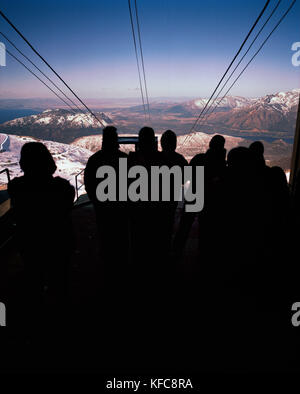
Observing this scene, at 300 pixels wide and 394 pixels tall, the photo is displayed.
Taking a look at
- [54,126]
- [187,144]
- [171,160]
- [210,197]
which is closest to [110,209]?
[171,160]

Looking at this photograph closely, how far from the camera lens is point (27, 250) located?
5.44ft

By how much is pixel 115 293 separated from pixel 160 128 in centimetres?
19253

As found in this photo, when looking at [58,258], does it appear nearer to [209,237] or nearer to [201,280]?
[209,237]

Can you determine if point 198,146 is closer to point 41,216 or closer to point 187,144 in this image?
point 187,144

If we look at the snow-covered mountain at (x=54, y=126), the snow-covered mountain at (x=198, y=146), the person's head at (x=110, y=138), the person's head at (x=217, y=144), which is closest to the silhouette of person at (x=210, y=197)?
the person's head at (x=217, y=144)

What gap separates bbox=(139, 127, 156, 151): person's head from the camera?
1919 mm

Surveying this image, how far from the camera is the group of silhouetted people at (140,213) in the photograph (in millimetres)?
1551

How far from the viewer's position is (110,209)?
2.00 m

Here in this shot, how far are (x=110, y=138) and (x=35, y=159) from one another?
23.9 inches

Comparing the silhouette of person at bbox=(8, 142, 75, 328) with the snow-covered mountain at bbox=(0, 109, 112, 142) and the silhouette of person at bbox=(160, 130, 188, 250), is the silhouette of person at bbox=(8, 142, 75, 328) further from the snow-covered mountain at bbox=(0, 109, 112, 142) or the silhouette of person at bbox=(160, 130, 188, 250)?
the snow-covered mountain at bbox=(0, 109, 112, 142)

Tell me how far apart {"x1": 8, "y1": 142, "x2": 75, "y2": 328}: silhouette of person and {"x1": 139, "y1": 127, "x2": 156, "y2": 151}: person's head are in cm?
68

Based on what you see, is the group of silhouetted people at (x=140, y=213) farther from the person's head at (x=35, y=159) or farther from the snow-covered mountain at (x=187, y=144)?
the snow-covered mountain at (x=187, y=144)

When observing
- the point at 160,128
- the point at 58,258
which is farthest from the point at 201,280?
the point at 160,128

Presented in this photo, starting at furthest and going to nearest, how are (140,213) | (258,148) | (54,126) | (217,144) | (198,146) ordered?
(54,126), (198,146), (217,144), (258,148), (140,213)
